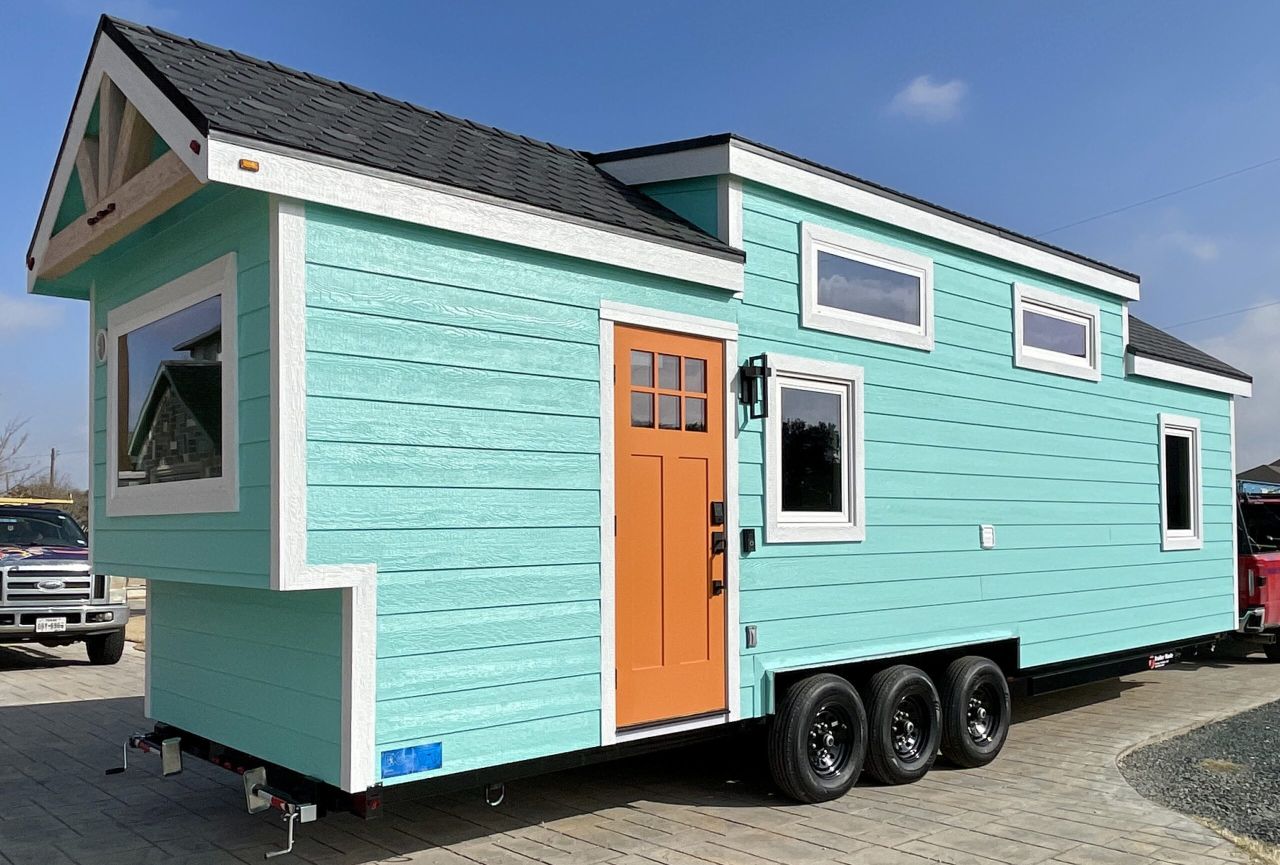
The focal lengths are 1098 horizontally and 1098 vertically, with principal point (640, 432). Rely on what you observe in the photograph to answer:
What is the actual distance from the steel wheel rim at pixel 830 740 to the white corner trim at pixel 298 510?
275 centimetres

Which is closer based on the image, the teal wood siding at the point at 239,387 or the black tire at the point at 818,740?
the teal wood siding at the point at 239,387

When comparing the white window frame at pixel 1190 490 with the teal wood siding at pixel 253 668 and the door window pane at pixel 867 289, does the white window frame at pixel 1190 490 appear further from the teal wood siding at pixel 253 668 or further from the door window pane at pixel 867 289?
the teal wood siding at pixel 253 668

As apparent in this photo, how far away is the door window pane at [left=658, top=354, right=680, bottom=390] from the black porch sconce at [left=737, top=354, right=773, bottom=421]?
0.43 metres

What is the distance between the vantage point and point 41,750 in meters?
7.72

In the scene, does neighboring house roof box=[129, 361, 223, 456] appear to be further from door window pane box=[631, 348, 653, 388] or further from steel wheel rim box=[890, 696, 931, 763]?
steel wheel rim box=[890, 696, 931, 763]

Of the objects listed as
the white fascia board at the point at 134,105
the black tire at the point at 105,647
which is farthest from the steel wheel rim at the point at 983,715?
the black tire at the point at 105,647

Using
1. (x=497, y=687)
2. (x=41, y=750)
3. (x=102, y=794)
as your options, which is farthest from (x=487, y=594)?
(x=41, y=750)

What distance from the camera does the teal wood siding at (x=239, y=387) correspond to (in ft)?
14.1

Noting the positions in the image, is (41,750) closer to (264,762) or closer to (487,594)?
(264,762)

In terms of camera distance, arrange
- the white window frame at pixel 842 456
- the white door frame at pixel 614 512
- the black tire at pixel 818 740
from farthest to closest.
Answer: the white window frame at pixel 842 456, the black tire at pixel 818 740, the white door frame at pixel 614 512

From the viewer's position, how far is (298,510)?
4.17m

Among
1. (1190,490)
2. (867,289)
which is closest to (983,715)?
(867,289)

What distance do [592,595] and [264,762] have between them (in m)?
1.63

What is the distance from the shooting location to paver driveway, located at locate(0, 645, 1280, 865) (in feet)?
17.0
